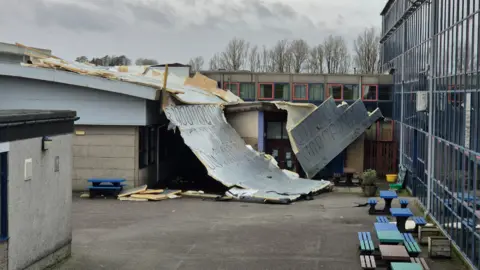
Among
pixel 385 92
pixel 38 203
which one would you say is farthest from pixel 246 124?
pixel 38 203

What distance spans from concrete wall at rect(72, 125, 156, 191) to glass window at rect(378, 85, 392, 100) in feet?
63.5

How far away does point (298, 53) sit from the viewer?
80875mm

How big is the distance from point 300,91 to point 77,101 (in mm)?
18460

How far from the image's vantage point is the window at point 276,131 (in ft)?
103

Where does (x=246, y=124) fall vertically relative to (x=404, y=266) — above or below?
above

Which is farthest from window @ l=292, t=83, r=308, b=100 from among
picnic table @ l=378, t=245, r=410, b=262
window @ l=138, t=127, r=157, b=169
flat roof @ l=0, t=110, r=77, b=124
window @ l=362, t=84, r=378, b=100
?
flat roof @ l=0, t=110, r=77, b=124

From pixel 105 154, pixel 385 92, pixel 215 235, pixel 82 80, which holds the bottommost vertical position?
pixel 215 235

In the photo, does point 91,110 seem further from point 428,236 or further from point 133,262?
point 428,236

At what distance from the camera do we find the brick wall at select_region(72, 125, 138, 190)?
21922mm

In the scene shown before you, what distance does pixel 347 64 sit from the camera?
261 feet

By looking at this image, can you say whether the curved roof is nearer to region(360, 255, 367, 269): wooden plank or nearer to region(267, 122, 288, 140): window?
region(267, 122, 288, 140): window

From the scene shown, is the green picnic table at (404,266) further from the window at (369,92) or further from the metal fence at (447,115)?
the window at (369,92)

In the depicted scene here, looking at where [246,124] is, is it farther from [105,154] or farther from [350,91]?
[350,91]

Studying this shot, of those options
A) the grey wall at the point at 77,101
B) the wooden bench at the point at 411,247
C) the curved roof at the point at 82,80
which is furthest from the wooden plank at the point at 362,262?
the grey wall at the point at 77,101
